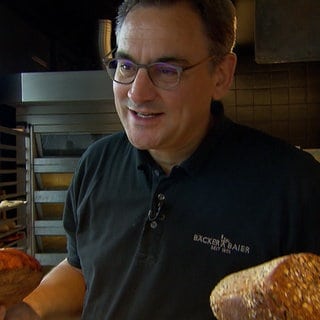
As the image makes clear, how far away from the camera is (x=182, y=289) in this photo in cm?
92

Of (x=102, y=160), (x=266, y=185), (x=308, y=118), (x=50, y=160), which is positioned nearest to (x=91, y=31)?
(x=50, y=160)

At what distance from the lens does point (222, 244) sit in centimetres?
90

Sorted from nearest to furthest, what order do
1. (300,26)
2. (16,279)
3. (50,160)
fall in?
(16,279) < (300,26) < (50,160)

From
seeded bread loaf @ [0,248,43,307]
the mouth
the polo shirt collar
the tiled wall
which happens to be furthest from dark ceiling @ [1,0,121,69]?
seeded bread loaf @ [0,248,43,307]

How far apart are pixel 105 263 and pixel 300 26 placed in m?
1.08

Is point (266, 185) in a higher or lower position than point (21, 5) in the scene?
lower

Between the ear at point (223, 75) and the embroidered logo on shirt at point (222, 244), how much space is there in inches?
12.5

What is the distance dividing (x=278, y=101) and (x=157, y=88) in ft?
6.23

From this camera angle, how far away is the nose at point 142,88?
0.84 m

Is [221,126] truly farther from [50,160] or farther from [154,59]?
[50,160]

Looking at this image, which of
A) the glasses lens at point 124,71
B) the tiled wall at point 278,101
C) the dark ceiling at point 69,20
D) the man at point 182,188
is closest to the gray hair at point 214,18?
the man at point 182,188

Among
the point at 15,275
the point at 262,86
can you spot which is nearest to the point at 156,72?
the point at 15,275

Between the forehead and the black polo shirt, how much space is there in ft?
0.73

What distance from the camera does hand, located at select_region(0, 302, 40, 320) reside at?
802 mm
